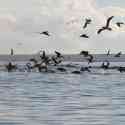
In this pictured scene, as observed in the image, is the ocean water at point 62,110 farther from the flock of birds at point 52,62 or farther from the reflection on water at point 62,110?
the flock of birds at point 52,62

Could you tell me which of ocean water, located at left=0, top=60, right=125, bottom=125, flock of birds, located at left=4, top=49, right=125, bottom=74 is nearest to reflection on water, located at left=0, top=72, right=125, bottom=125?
ocean water, located at left=0, top=60, right=125, bottom=125

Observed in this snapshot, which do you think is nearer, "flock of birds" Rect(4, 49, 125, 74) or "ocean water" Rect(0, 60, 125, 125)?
"ocean water" Rect(0, 60, 125, 125)

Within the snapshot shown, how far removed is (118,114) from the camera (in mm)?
30875

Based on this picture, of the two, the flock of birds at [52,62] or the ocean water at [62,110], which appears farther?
the flock of birds at [52,62]

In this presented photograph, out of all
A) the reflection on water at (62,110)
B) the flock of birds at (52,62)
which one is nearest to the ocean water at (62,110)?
the reflection on water at (62,110)

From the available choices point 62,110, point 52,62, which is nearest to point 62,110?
point 62,110

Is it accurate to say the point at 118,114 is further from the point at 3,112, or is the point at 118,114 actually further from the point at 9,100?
the point at 9,100

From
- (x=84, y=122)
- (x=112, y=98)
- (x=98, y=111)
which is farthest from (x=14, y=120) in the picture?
(x=112, y=98)

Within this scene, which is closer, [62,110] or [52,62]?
[62,110]

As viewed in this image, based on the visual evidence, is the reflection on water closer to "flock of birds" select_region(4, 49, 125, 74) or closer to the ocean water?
the ocean water

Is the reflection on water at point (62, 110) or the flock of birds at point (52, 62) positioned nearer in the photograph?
the reflection on water at point (62, 110)

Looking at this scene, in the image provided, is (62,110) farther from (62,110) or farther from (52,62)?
(52,62)

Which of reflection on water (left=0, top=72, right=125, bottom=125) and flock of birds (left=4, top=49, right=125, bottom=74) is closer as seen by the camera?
reflection on water (left=0, top=72, right=125, bottom=125)

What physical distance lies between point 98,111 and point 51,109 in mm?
2832
